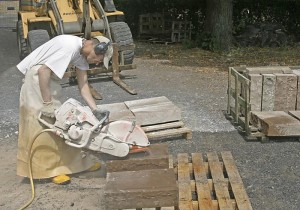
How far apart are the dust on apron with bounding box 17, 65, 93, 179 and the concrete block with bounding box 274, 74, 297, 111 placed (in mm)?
2956

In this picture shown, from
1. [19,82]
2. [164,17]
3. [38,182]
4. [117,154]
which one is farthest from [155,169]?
[164,17]

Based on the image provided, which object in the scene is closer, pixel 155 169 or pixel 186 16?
pixel 155 169

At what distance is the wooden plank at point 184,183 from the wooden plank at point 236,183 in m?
0.41

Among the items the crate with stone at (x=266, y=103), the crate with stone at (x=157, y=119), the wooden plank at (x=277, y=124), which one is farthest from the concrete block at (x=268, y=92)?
the crate with stone at (x=157, y=119)

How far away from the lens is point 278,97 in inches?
265

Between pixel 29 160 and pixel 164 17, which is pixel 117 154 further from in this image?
pixel 164 17

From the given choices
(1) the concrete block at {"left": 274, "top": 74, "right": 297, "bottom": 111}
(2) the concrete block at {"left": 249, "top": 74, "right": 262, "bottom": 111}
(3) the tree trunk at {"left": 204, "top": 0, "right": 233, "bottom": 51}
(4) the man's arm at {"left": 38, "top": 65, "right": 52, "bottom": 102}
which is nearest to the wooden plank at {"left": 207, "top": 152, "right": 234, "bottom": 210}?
(2) the concrete block at {"left": 249, "top": 74, "right": 262, "bottom": 111}

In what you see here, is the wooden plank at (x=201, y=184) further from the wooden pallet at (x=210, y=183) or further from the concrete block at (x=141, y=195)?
the concrete block at (x=141, y=195)

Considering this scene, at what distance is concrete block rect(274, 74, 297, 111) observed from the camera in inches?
260

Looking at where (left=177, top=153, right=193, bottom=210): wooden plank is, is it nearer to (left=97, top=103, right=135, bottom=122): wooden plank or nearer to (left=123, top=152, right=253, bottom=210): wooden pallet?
(left=123, top=152, right=253, bottom=210): wooden pallet

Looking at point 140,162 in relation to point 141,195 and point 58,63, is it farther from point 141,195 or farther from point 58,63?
point 58,63

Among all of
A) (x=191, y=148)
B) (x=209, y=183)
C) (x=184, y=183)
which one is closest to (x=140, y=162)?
(x=184, y=183)

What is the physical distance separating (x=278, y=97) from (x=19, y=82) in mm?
5609

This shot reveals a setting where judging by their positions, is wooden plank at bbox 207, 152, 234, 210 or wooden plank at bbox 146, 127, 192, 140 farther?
wooden plank at bbox 146, 127, 192, 140
